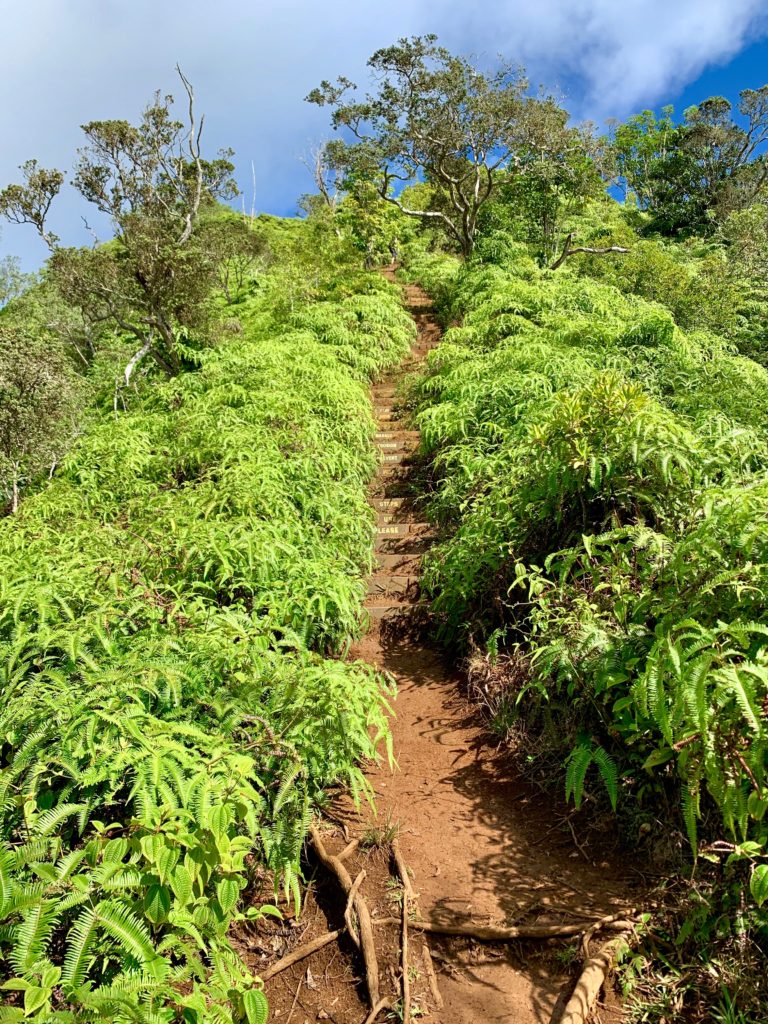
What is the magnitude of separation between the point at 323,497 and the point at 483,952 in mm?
3206

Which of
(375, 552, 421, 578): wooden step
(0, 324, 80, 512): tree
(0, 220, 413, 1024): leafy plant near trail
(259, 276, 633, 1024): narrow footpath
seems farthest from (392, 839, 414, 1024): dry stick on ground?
(0, 324, 80, 512): tree

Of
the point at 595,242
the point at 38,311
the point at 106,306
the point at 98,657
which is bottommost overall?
the point at 98,657

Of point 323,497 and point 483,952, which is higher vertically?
point 323,497

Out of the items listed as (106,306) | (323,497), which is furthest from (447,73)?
(323,497)

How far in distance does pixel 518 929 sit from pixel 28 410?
6.39 meters

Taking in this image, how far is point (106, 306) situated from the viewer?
9.91m

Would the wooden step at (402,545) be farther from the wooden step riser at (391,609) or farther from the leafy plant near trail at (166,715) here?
the wooden step riser at (391,609)

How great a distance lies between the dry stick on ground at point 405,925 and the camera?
2.01 m

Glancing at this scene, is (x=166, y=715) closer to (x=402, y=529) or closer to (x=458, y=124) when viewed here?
(x=402, y=529)

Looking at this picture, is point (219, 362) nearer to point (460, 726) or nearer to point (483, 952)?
point (460, 726)

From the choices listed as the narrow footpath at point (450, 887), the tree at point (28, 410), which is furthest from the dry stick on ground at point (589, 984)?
the tree at point (28, 410)

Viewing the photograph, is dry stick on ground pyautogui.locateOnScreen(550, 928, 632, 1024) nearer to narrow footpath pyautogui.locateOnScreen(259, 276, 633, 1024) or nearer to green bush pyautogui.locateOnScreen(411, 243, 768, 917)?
narrow footpath pyautogui.locateOnScreen(259, 276, 633, 1024)

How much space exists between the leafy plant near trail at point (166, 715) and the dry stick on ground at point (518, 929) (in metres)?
0.57

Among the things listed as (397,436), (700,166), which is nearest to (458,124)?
(397,436)
